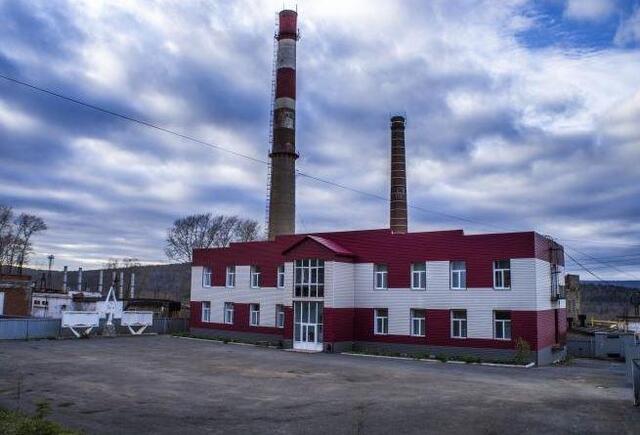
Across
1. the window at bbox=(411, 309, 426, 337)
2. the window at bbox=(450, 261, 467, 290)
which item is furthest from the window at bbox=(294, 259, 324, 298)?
the window at bbox=(450, 261, 467, 290)

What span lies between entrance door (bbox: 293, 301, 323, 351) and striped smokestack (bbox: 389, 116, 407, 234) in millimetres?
7936

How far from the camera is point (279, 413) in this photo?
554 inches

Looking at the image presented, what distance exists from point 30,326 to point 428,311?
25.8 metres

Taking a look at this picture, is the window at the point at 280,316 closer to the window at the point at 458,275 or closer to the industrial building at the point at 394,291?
the industrial building at the point at 394,291

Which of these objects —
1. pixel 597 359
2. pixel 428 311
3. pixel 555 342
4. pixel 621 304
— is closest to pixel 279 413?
pixel 428 311

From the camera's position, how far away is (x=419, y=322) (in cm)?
3083

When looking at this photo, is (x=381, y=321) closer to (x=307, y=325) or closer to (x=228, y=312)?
(x=307, y=325)

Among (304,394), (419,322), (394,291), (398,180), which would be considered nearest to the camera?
(304,394)

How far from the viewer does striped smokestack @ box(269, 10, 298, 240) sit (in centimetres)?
4178

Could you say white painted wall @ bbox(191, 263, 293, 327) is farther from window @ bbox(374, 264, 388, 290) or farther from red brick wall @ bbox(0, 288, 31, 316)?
red brick wall @ bbox(0, 288, 31, 316)

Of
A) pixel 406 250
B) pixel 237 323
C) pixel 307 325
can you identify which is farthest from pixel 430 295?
pixel 237 323

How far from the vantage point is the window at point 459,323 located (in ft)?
96.0

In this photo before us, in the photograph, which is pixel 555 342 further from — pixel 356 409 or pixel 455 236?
pixel 356 409

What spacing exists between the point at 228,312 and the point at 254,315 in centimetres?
272
